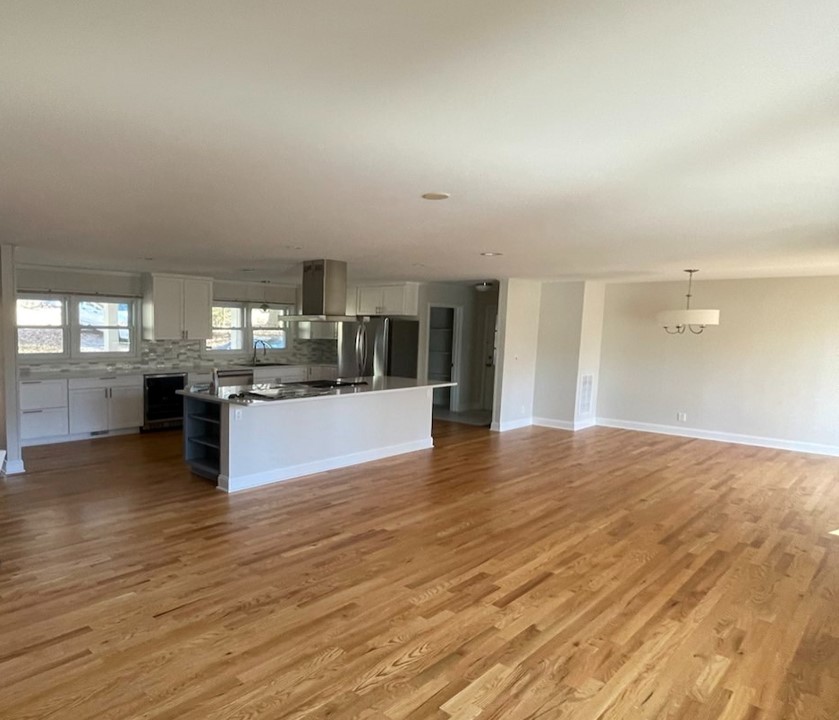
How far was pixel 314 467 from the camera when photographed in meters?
5.51

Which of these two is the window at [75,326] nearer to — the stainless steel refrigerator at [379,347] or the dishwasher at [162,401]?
the dishwasher at [162,401]

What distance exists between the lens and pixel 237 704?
2148mm

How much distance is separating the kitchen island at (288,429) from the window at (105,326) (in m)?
2.86

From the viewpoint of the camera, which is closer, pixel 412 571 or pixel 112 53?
pixel 112 53

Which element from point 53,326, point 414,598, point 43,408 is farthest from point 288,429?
point 53,326

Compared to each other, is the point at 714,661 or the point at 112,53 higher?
the point at 112,53

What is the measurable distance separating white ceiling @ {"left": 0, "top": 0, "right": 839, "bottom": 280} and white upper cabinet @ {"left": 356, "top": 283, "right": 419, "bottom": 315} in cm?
475

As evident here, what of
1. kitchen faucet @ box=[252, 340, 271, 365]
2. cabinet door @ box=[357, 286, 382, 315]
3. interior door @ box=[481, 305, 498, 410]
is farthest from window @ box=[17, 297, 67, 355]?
interior door @ box=[481, 305, 498, 410]

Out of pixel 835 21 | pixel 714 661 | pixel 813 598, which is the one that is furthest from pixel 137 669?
pixel 813 598

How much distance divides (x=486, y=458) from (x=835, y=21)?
5.50 metres

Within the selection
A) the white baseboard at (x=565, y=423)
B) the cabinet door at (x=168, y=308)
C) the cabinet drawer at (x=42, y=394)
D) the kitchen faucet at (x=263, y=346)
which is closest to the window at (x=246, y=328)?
the kitchen faucet at (x=263, y=346)

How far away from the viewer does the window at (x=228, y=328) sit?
8641mm

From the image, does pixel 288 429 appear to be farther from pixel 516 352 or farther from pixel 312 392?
pixel 516 352

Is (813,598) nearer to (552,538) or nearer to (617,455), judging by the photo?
(552,538)
